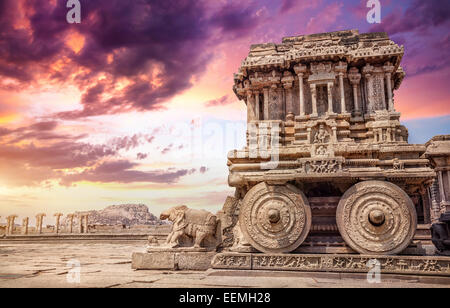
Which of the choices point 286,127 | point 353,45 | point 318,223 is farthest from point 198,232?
point 353,45

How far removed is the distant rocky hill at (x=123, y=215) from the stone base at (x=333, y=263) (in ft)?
A: 149

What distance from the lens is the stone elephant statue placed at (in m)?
8.57

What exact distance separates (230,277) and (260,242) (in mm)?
932

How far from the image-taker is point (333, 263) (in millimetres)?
6855

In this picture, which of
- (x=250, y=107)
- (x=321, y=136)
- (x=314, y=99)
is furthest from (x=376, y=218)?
(x=250, y=107)

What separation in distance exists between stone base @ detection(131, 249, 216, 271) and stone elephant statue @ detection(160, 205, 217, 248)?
0.26 meters

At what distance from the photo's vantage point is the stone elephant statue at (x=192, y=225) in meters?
8.57

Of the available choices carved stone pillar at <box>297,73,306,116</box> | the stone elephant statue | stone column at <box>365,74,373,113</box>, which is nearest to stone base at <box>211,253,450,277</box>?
the stone elephant statue

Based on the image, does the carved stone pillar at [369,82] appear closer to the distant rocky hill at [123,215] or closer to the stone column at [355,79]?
the stone column at [355,79]

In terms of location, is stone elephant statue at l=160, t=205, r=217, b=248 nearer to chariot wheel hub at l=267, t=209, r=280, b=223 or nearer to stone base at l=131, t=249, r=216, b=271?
stone base at l=131, t=249, r=216, b=271

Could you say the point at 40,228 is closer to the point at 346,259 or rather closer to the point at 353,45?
the point at 353,45

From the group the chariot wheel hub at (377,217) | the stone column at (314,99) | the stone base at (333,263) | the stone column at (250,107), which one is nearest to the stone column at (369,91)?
the stone column at (314,99)

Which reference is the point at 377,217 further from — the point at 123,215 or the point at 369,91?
the point at 123,215

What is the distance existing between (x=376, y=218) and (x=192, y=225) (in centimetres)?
404
